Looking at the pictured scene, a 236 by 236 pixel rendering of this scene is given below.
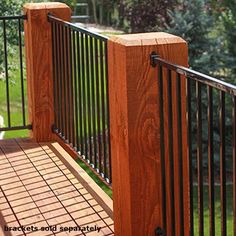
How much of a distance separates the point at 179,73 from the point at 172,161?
43 centimetres

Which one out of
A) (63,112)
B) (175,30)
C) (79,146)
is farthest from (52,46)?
(175,30)

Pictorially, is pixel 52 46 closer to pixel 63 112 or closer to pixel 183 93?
pixel 63 112

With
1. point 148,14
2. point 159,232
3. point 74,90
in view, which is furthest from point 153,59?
point 148,14

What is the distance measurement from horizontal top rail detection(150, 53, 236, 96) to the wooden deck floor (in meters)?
1.04

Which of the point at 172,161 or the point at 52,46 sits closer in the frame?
the point at 172,161

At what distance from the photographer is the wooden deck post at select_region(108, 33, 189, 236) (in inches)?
119

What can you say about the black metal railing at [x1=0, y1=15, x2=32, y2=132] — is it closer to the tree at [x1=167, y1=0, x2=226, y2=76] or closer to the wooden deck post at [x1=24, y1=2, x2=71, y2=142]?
the wooden deck post at [x1=24, y1=2, x2=71, y2=142]

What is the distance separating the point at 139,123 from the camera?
10.1 feet

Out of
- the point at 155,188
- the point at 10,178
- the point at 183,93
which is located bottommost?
the point at 10,178

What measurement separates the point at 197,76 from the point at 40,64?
2.64 m

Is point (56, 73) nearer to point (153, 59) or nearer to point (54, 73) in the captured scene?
point (54, 73)

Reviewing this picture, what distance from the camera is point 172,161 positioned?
9.78ft

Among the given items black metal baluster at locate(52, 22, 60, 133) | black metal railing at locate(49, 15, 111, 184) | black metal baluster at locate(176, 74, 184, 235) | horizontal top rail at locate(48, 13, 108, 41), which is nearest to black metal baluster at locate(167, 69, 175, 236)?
black metal baluster at locate(176, 74, 184, 235)

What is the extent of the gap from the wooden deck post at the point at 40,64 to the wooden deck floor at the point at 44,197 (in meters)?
0.24
